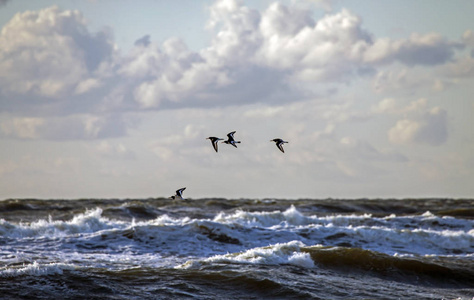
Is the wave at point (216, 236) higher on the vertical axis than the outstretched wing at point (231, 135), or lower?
lower

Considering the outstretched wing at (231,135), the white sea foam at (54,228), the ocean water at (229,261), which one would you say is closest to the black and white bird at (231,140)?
the outstretched wing at (231,135)

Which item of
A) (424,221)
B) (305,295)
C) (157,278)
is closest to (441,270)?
(305,295)

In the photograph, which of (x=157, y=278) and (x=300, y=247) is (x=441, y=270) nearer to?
(x=300, y=247)

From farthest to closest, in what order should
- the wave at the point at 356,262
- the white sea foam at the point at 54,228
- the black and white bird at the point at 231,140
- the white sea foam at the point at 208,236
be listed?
the white sea foam at the point at 54,228 < the white sea foam at the point at 208,236 < the wave at the point at 356,262 < the black and white bird at the point at 231,140

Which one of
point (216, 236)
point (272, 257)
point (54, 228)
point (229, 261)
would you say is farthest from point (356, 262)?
point (54, 228)

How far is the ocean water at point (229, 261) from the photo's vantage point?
45.4ft

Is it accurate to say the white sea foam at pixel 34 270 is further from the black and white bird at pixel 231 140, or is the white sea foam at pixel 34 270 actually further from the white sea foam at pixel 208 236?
the black and white bird at pixel 231 140

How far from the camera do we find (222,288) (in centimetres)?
1432

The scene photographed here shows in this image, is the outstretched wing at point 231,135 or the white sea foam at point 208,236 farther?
the white sea foam at point 208,236

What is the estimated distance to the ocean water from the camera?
45.4 feet

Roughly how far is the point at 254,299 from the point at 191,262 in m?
3.14

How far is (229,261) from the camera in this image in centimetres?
1683

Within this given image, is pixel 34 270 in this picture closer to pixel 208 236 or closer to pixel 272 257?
pixel 272 257

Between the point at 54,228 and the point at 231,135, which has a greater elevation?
the point at 231,135
